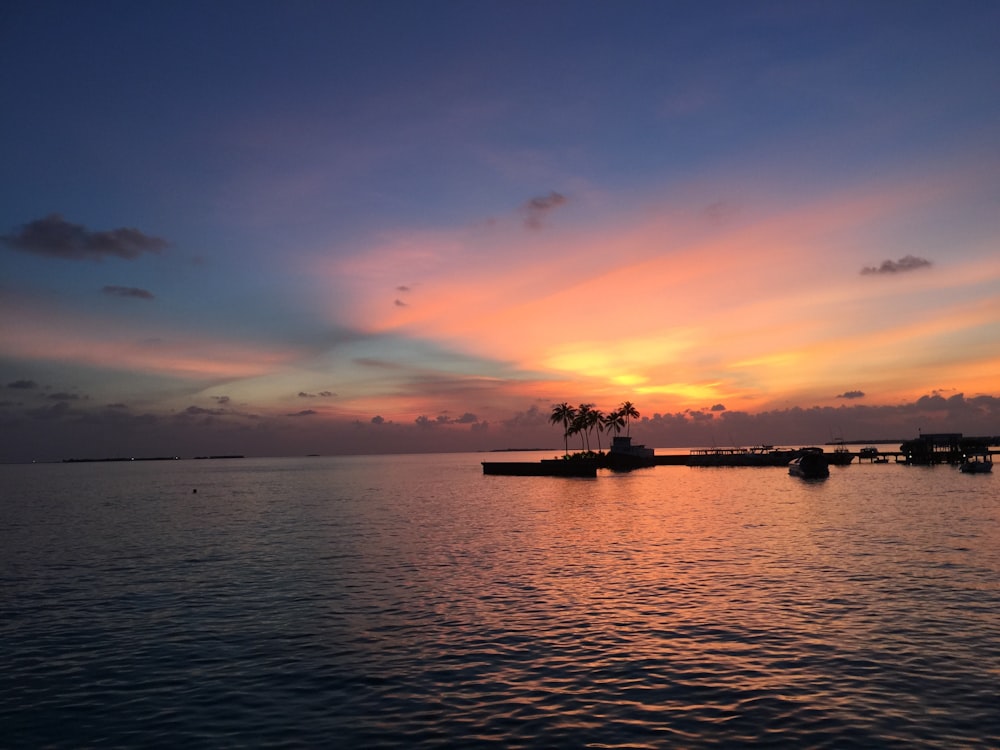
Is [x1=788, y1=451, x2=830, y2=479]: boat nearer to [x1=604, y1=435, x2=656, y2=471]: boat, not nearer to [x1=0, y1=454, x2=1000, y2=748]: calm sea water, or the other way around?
[x1=604, y1=435, x2=656, y2=471]: boat

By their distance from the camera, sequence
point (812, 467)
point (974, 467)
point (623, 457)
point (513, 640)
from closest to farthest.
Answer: point (513, 640)
point (974, 467)
point (812, 467)
point (623, 457)

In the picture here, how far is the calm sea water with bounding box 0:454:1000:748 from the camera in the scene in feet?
58.9

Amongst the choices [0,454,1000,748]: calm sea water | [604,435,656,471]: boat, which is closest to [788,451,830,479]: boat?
[604,435,656,471]: boat

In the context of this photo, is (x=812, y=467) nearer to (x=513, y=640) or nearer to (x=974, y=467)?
(x=974, y=467)

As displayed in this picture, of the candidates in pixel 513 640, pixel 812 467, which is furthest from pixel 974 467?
pixel 513 640

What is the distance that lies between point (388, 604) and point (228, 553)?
24.4 m

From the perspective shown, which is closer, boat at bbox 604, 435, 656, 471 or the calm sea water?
the calm sea water

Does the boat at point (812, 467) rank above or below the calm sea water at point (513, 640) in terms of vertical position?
above

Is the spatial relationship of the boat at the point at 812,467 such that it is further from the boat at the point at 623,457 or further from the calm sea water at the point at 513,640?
the calm sea water at the point at 513,640

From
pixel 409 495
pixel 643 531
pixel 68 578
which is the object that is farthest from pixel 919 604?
pixel 409 495

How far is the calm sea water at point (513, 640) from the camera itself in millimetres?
17953

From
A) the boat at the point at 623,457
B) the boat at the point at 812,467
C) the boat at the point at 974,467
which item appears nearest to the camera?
the boat at the point at 974,467

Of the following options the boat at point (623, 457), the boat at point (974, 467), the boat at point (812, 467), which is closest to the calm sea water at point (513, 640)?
the boat at point (812, 467)

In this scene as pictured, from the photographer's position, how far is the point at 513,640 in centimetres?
2612
